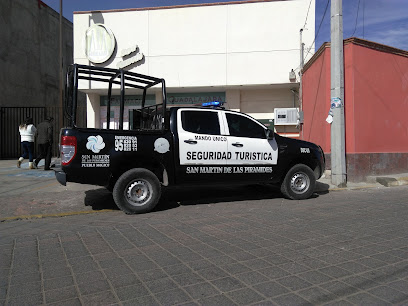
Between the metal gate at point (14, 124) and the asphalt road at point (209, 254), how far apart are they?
10.5 meters

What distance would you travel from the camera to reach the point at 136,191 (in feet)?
19.5

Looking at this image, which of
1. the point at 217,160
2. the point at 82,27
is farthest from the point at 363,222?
the point at 82,27

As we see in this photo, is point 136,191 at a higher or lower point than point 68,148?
lower

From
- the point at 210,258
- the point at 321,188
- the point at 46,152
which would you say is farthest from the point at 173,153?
the point at 46,152

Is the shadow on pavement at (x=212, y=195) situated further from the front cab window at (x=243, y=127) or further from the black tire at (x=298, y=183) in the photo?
the front cab window at (x=243, y=127)

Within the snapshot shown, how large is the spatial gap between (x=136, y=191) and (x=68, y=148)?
4.42ft

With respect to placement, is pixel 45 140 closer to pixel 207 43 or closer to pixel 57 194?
pixel 57 194

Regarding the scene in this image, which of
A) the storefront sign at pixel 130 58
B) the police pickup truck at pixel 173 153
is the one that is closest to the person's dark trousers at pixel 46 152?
the storefront sign at pixel 130 58

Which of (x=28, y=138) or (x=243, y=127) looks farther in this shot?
(x=28, y=138)

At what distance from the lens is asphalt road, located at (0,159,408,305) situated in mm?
2924

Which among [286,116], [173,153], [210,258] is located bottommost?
[210,258]

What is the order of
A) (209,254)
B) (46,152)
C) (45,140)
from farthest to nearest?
(46,152), (45,140), (209,254)

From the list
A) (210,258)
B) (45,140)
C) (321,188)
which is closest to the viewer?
(210,258)

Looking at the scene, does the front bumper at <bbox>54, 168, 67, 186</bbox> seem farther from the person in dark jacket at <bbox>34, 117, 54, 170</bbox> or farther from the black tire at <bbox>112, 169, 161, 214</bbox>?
the person in dark jacket at <bbox>34, 117, 54, 170</bbox>
